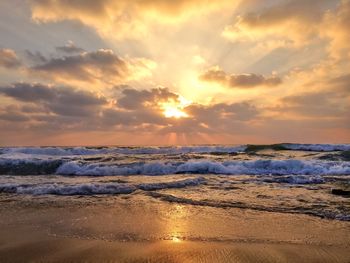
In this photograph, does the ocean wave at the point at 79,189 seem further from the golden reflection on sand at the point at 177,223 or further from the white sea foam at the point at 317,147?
the white sea foam at the point at 317,147

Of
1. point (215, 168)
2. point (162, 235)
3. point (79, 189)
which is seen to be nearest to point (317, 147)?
point (215, 168)

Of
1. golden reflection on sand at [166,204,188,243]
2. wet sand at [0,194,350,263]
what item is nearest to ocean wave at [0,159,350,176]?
wet sand at [0,194,350,263]

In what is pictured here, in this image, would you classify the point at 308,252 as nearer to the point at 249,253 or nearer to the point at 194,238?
the point at 249,253

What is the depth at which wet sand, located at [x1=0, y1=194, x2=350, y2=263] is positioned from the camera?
531cm

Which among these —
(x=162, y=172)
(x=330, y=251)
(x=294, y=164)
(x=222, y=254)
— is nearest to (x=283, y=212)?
(x=330, y=251)

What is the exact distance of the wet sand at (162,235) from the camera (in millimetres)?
5309

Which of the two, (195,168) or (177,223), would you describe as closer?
(177,223)

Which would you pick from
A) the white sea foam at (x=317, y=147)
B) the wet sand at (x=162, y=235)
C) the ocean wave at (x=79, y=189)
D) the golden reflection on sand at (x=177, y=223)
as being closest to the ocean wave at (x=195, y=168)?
the ocean wave at (x=79, y=189)

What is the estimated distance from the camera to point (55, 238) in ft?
20.7

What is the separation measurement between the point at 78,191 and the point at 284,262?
8133 millimetres

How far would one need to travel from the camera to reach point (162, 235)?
21.1ft

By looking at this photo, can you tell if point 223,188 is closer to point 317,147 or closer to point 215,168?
point 215,168

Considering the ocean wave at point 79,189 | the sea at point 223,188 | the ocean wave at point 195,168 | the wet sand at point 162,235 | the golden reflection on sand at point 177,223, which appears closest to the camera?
the wet sand at point 162,235

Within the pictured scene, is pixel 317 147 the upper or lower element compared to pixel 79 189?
upper
